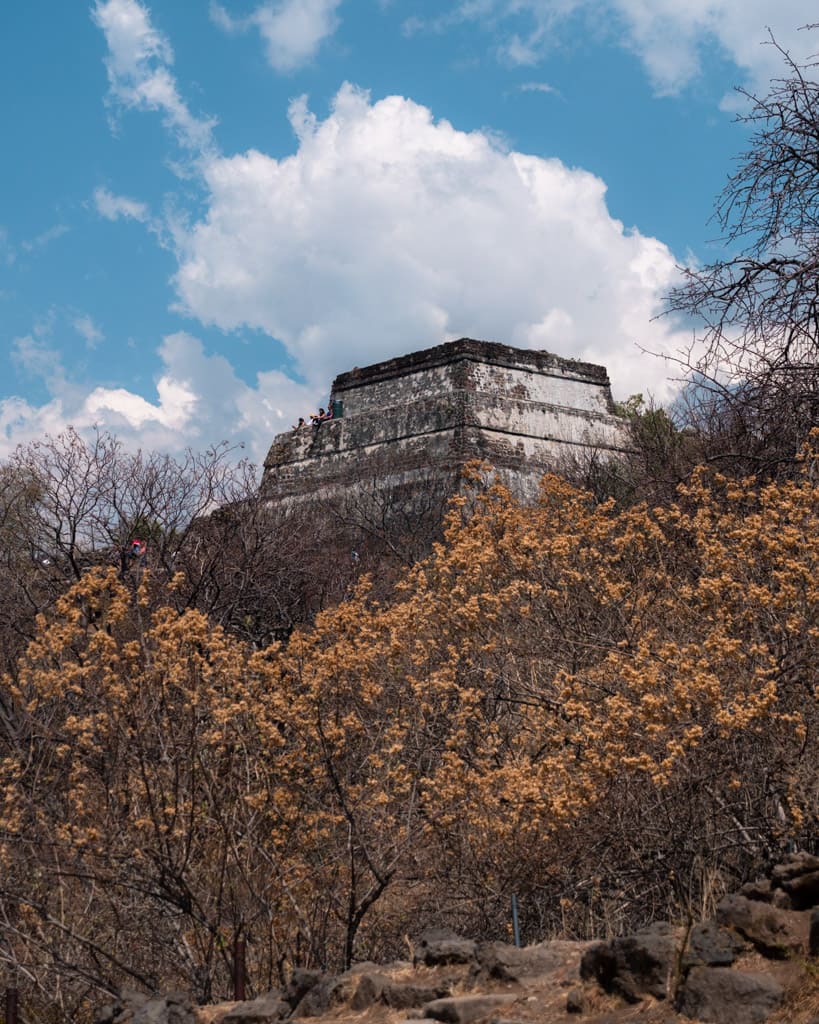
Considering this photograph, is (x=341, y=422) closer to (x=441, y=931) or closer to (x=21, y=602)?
(x=21, y=602)

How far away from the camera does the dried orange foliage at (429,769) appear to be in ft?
24.4

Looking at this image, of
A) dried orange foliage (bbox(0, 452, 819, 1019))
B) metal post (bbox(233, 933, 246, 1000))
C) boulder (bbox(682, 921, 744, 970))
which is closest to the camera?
boulder (bbox(682, 921, 744, 970))

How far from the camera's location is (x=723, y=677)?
766 centimetres

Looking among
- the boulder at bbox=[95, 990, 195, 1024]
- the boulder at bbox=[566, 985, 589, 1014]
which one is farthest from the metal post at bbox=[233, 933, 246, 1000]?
the boulder at bbox=[566, 985, 589, 1014]

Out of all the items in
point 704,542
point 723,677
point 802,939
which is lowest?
point 802,939

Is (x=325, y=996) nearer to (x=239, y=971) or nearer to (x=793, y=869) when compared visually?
(x=239, y=971)

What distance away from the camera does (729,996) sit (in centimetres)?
465

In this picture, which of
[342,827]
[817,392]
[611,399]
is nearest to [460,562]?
[342,827]

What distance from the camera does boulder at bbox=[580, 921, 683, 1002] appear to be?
4992 mm

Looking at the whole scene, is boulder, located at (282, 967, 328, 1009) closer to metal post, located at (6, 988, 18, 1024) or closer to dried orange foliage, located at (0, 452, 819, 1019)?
dried orange foliage, located at (0, 452, 819, 1019)

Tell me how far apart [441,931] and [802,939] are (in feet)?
7.08

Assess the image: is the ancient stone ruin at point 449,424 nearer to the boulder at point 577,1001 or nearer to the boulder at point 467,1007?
the boulder at point 467,1007

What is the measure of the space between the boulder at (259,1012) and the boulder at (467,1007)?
3.39 ft

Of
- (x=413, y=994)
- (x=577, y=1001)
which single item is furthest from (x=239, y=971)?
(x=577, y=1001)
